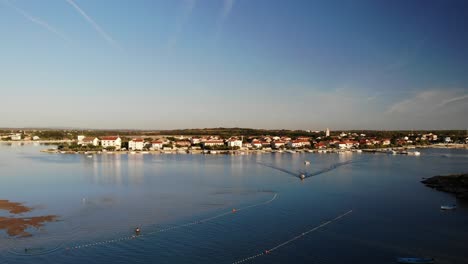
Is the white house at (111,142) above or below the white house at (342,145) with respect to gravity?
above

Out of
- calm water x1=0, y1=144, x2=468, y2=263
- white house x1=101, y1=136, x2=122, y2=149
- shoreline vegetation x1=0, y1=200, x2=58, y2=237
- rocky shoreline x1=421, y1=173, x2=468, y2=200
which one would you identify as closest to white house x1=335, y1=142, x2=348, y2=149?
white house x1=101, y1=136, x2=122, y2=149

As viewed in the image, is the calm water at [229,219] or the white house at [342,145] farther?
the white house at [342,145]

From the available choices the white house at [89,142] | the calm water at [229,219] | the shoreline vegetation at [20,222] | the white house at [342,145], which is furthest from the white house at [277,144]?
the shoreline vegetation at [20,222]

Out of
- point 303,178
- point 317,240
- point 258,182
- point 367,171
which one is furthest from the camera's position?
point 367,171

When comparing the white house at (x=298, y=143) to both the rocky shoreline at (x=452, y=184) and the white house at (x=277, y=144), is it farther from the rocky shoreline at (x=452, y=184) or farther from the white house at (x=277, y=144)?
the rocky shoreline at (x=452, y=184)

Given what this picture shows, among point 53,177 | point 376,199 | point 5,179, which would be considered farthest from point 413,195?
point 5,179

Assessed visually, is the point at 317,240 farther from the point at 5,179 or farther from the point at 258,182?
the point at 5,179
